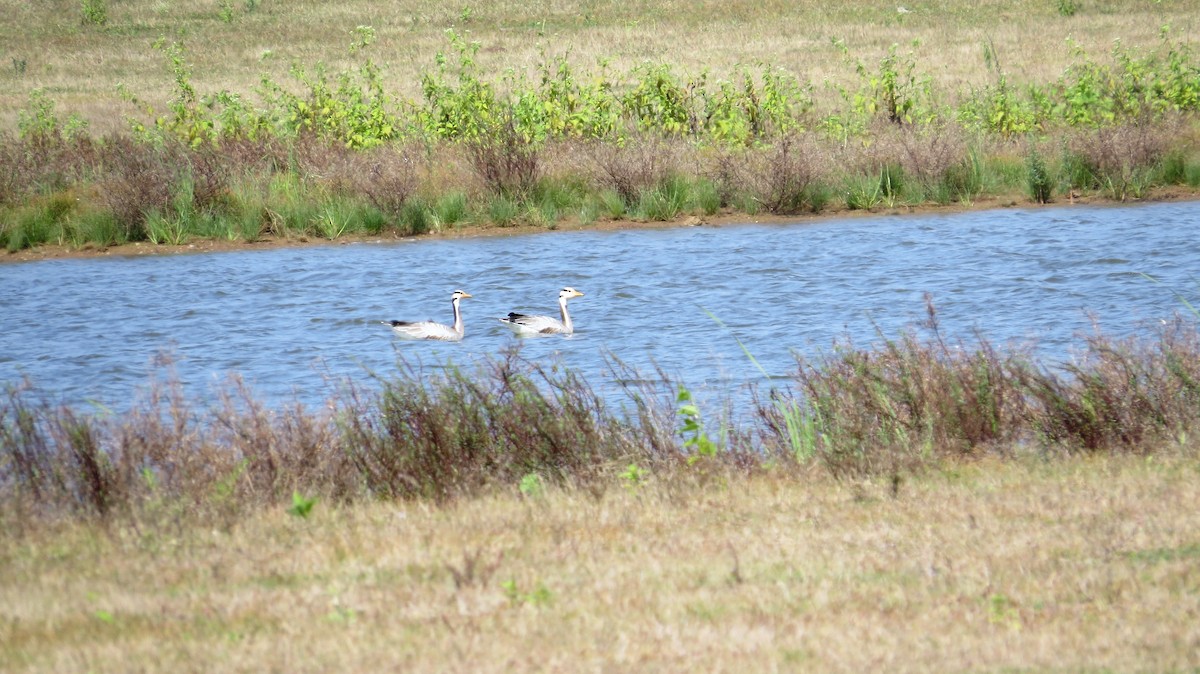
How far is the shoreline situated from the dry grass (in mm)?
13829

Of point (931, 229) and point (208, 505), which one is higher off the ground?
point (208, 505)

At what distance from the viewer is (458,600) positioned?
249 inches

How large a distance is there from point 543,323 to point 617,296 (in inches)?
107

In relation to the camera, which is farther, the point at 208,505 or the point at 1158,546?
the point at 208,505

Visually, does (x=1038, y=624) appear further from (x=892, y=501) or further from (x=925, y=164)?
(x=925, y=164)

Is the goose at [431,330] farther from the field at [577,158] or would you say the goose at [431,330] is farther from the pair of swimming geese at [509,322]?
the field at [577,158]

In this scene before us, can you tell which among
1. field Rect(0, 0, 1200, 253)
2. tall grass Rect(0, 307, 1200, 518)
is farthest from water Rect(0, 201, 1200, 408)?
tall grass Rect(0, 307, 1200, 518)

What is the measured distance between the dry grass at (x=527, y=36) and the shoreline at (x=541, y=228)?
13.8 metres

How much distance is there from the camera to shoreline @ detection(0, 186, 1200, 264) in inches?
893

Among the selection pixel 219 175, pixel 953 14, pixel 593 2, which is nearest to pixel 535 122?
pixel 219 175

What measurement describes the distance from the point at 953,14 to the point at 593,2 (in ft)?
64.7

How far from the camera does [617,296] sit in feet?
60.5

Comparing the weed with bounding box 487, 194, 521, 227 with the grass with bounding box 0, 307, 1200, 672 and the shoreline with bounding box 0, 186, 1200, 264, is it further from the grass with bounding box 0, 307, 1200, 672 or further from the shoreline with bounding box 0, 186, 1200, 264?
the grass with bounding box 0, 307, 1200, 672

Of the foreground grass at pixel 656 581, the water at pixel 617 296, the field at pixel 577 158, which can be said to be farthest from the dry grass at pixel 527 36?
the foreground grass at pixel 656 581
